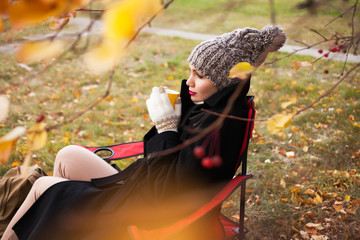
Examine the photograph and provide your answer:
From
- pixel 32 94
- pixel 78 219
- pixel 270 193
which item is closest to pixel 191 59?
pixel 78 219

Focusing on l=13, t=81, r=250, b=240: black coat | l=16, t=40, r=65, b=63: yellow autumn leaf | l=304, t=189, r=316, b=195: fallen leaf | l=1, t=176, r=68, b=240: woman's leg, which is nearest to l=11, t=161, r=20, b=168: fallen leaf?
l=1, t=176, r=68, b=240: woman's leg

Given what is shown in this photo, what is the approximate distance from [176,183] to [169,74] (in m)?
4.01

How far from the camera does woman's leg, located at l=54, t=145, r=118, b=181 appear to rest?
77.3 inches

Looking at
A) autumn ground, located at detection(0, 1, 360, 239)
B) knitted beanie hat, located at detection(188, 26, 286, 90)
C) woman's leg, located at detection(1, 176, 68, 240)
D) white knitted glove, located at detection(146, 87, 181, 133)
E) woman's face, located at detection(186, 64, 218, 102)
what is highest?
knitted beanie hat, located at detection(188, 26, 286, 90)

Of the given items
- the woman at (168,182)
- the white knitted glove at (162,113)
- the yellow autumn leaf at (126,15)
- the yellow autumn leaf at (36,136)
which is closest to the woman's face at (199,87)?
the woman at (168,182)

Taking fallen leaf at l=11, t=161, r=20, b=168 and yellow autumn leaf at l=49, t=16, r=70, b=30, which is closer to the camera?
yellow autumn leaf at l=49, t=16, r=70, b=30

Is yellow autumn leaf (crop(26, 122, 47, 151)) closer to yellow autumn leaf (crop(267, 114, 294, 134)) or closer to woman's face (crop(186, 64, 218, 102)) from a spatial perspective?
yellow autumn leaf (crop(267, 114, 294, 134))

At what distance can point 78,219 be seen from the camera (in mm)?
1641

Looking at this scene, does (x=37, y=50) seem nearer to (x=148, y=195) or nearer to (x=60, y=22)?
(x=60, y=22)

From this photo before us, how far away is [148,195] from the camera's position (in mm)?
1666

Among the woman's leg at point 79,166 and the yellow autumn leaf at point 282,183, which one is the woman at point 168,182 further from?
the yellow autumn leaf at point 282,183

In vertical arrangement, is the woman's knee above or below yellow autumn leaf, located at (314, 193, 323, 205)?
above

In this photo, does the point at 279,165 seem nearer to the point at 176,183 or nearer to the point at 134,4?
the point at 176,183

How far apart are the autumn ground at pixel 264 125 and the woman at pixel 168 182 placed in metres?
0.21
